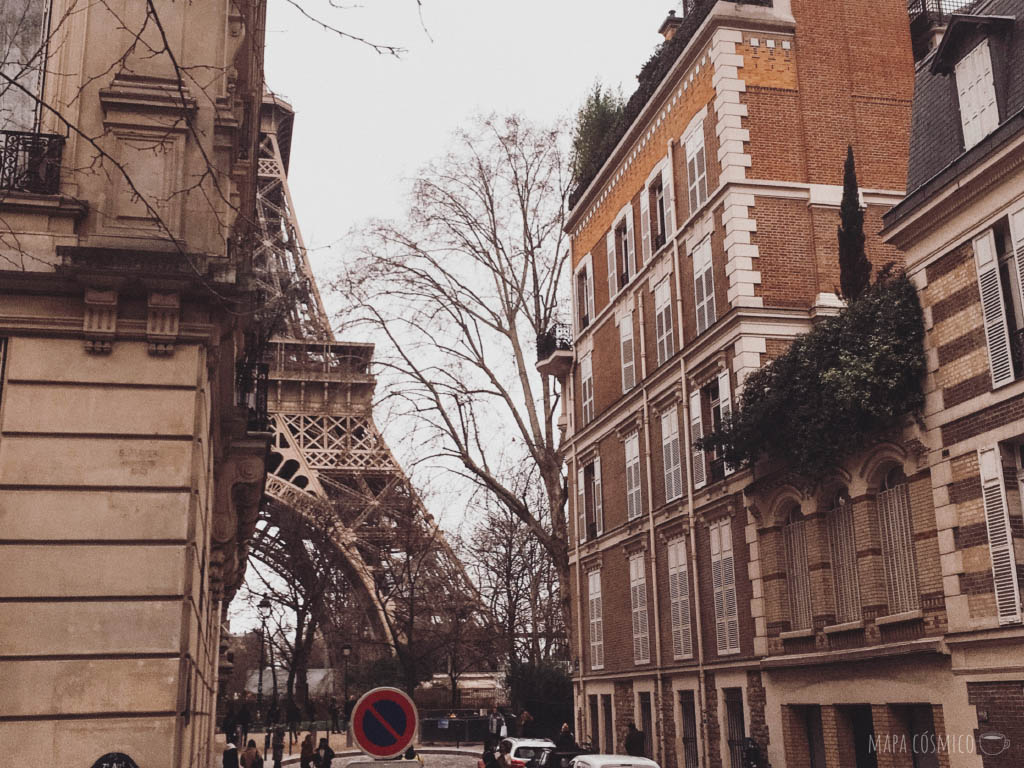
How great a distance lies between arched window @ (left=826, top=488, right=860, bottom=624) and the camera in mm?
19250

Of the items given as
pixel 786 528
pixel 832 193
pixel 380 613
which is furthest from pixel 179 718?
pixel 380 613

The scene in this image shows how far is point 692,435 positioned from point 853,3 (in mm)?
10592

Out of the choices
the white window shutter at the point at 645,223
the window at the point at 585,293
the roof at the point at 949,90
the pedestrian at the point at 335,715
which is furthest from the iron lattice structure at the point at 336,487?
the roof at the point at 949,90

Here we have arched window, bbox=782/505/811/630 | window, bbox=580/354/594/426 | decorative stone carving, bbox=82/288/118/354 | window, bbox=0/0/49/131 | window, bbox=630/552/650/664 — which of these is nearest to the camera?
decorative stone carving, bbox=82/288/118/354

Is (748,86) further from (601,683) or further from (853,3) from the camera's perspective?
(601,683)

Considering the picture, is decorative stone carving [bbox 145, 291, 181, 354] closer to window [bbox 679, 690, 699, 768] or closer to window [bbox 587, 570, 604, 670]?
window [bbox 679, 690, 699, 768]

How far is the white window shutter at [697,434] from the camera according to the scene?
25.4 meters

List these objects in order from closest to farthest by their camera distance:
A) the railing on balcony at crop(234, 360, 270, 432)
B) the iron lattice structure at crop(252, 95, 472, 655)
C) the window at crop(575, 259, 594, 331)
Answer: the railing on balcony at crop(234, 360, 270, 432)
the window at crop(575, 259, 594, 331)
the iron lattice structure at crop(252, 95, 472, 655)

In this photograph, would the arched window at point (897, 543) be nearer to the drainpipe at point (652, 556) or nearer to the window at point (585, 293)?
the drainpipe at point (652, 556)

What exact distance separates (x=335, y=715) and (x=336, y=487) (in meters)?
9.97

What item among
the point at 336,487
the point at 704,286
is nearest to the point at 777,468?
the point at 704,286

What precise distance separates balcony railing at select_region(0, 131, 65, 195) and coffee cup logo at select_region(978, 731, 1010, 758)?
13129 millimetres

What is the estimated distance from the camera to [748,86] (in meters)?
25.2

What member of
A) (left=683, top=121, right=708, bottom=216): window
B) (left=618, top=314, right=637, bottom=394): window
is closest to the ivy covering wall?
(left=683, top=121, right=708, bottom=216): window
